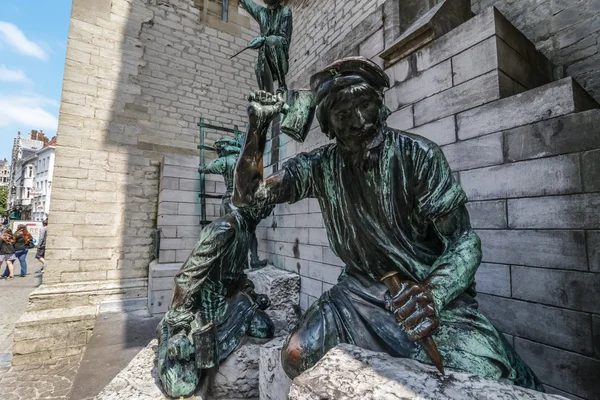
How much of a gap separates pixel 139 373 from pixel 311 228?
237 cm

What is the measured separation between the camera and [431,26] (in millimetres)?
2328

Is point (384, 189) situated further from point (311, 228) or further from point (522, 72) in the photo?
point (311, 228)

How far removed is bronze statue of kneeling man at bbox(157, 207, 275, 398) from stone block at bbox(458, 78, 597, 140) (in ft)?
5.52

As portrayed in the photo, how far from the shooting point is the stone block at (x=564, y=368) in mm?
1525

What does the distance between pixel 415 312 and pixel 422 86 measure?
220 cm

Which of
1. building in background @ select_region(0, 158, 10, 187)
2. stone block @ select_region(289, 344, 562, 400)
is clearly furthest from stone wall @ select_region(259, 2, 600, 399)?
building in background @ select_region(0, 158, 10, 187)

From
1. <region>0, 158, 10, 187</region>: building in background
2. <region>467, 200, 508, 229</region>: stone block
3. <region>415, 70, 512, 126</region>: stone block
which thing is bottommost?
<region>467, 200, 508, 229</region>: stone block

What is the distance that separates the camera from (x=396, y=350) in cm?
104

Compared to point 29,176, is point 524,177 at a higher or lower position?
lower

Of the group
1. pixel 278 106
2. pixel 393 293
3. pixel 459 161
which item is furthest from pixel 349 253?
pixel 459 161

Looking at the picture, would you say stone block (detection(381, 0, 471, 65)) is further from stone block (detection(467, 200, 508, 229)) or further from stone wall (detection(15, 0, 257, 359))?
stone wall (detection(15, 0, 257, 359))

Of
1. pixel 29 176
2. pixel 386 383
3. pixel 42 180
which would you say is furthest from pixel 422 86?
pixel 29 176

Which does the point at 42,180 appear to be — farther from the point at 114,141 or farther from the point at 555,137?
the point at 555,137

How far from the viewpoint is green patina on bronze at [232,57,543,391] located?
974 mm
